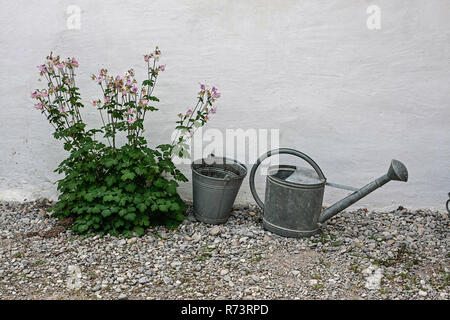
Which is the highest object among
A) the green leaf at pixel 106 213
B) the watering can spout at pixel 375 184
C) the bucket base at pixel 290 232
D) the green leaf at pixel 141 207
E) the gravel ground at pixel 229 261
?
the watering can spout at pixel 375 184

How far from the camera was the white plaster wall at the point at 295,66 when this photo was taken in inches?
148

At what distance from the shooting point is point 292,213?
346 cm

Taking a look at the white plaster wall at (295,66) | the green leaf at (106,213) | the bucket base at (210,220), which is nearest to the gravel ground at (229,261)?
the bucket base at (210,220)

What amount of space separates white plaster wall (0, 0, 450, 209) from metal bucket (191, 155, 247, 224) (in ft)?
0.97

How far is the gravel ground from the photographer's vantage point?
2.88 meters

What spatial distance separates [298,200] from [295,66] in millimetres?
1125

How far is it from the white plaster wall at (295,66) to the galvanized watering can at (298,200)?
51 cm

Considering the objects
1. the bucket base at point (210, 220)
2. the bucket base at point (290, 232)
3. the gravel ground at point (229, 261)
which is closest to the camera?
the gravel ground at point (229, 261)

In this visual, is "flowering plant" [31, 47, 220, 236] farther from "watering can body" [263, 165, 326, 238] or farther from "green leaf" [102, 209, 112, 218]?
"watering can body" [263, 165, 326, 238]

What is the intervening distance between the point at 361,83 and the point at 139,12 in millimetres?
1876

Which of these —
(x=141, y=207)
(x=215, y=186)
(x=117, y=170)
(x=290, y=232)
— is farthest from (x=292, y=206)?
(x=117, y=170)

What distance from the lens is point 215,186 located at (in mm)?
3586

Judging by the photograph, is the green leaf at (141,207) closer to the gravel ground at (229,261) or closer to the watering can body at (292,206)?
the gravel ground at (229,261)

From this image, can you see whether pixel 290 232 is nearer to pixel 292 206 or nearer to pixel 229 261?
pixel 292 206
